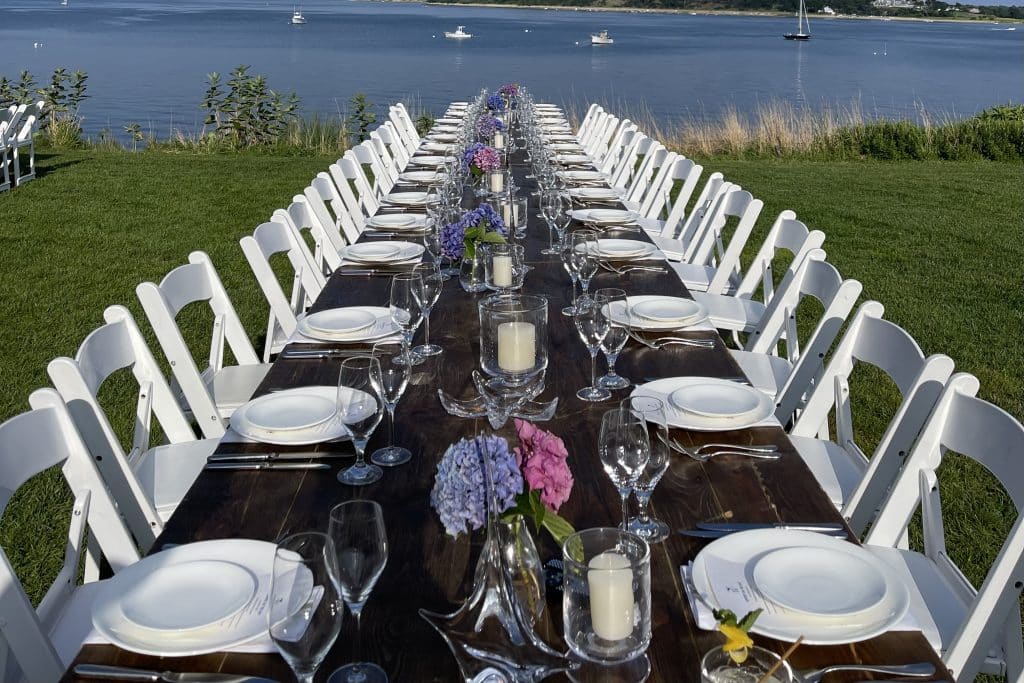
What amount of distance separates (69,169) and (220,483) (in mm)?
10779

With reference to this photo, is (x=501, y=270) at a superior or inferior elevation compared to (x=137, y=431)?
superior

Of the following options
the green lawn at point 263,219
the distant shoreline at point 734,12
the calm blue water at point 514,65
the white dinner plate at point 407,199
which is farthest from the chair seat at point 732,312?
the distant shoreline at point 734,12

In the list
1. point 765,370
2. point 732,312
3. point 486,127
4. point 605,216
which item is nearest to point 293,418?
point 765,370

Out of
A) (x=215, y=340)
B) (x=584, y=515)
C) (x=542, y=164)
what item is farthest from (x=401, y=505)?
(x=542, y=164)

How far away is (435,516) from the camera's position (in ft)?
6.95

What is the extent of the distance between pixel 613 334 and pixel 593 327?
2.2 inches

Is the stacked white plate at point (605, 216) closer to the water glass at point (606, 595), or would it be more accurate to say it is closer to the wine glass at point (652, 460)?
the wine glass at point (652, 460)

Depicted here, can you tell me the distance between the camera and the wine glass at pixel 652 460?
201cm

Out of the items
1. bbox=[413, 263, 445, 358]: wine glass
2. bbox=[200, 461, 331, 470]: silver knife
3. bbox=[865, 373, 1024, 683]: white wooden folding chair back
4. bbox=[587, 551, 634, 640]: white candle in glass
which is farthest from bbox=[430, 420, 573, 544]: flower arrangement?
bbox=[413, 263, 445, 358]: wine glass

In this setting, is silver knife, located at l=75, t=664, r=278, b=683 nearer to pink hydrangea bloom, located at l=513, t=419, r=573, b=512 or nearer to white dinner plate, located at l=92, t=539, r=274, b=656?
white dinner plate, located at l=92, t=539, r=274, b=656

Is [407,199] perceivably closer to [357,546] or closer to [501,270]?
[501,270]

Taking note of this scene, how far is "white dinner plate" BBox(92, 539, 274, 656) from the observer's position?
1.67 m

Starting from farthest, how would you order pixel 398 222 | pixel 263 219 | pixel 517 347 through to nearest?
pixel 263 219 < pixel 398 222 < pixel 517 347

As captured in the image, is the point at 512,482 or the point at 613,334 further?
the point at 613,334
